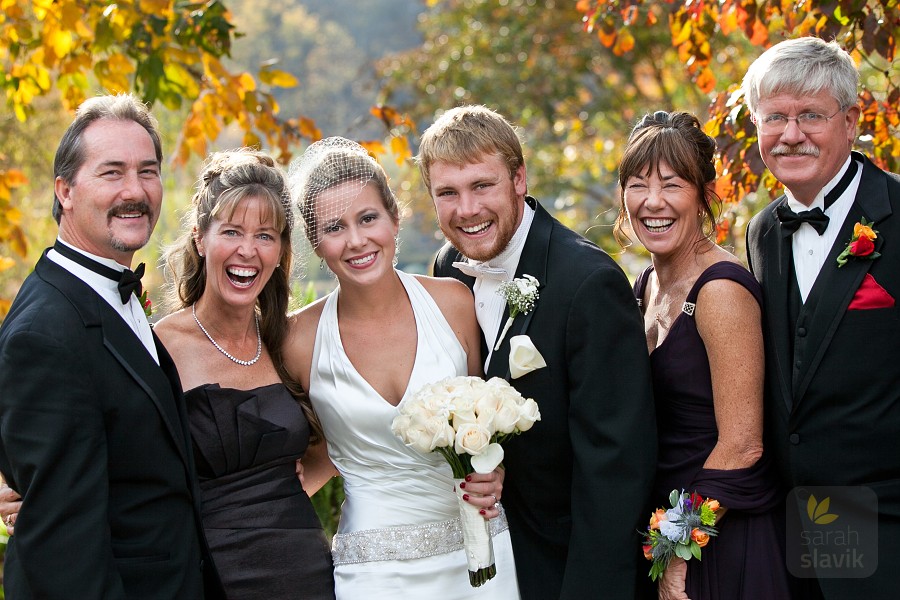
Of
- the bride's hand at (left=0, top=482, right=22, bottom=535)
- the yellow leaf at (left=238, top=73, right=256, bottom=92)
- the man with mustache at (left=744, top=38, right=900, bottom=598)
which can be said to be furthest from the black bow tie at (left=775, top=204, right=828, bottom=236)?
the yellow leaf at (left=238, top=73, right=256, bottom=92)

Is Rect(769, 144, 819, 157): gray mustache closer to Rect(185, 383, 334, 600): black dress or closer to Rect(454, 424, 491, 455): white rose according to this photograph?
Rect(454, 424, 491, 455): white rose

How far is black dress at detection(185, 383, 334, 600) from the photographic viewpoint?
12.7ft

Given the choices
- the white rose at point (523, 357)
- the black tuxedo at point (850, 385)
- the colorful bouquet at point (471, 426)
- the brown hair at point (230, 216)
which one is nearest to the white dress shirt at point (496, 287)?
the white rose at point (523, 357)

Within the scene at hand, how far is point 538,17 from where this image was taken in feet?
45.7

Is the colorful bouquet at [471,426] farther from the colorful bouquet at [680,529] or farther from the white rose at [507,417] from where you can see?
the colorful bouquet at [680,529]

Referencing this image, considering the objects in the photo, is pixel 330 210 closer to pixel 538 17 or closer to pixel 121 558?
pixel 121 558

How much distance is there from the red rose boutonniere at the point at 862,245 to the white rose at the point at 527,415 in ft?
4.12

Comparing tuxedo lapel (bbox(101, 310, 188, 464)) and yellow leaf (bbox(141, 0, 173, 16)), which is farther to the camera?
yellow leaf (bbox(141, 0, 173, 16))

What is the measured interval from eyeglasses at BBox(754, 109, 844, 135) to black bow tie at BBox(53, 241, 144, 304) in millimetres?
2434

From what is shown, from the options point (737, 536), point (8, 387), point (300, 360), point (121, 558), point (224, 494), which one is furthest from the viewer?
point (300, 360)

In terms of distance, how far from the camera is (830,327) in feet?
11.4

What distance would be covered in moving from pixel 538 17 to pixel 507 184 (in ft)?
34.9

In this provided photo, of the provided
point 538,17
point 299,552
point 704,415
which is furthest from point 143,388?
point 538,17

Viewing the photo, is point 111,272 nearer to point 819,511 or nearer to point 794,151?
point 794,151
